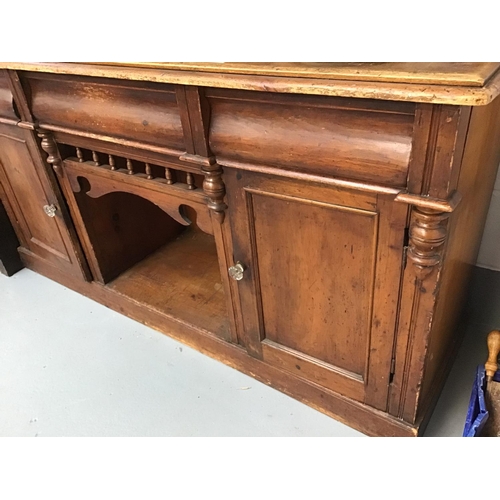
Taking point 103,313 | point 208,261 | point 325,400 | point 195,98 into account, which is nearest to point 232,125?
point 195,98

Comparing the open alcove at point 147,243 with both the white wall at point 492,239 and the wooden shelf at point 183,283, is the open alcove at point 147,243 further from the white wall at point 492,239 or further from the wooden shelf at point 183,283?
the white wall at point 492,239

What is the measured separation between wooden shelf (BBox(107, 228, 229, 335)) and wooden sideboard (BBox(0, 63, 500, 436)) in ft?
0.04

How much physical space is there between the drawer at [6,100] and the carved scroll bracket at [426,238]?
128 centimetres

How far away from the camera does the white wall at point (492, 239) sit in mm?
1380

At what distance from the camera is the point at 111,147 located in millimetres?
1348

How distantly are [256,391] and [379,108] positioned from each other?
3.22 feet

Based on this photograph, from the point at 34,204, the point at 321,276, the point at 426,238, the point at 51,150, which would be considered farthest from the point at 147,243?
the point at 426,238

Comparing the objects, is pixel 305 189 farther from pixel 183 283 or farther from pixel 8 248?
pixel 8 248

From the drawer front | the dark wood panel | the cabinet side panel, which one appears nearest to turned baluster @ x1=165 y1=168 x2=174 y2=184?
the drawer front

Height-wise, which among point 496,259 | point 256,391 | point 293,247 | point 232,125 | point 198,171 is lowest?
point 256,391

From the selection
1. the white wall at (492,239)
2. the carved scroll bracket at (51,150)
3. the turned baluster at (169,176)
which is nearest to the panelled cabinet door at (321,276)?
the turned baluster at (169,176)

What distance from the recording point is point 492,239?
145 centimetres

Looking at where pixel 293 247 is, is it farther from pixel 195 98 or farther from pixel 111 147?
pixel 111 147

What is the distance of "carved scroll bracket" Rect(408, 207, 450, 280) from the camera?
0.86 m
